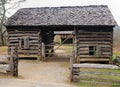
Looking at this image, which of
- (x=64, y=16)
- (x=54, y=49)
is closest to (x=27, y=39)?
(x=64, y=16)

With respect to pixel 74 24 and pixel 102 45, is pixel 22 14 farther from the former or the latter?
pixel 102 45

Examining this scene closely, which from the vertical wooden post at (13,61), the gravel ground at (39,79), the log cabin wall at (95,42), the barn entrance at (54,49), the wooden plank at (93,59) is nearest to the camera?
the gravel ground at (39,79)

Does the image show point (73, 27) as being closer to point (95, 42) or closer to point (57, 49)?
point (95, 42)

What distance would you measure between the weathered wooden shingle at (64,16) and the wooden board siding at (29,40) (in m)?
0.95

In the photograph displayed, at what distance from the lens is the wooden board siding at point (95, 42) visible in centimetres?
2408

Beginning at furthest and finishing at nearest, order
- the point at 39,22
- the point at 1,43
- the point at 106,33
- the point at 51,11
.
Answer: the point at 1,43 < the point at 51,11 < the point at 39,22 < the point at 106,33

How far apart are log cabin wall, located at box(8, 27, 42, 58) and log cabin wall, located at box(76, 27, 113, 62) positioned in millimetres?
4015

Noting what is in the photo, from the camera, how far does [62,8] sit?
28234 millimetres

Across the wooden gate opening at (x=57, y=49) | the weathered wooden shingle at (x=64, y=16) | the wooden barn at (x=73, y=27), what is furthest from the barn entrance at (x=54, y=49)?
the weathered wooden shingle at (x=64, y=16)

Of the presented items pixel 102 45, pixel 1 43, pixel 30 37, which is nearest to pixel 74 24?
pixel 102 45

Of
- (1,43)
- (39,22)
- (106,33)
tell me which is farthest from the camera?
(1,43)

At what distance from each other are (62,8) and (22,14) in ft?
13.4

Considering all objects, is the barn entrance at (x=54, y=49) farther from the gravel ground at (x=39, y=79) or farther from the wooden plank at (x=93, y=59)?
the gravel ground at (x=39, y=79)

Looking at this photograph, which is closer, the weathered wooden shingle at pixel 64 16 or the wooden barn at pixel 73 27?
→ the wooden barn at pixel 73 27
